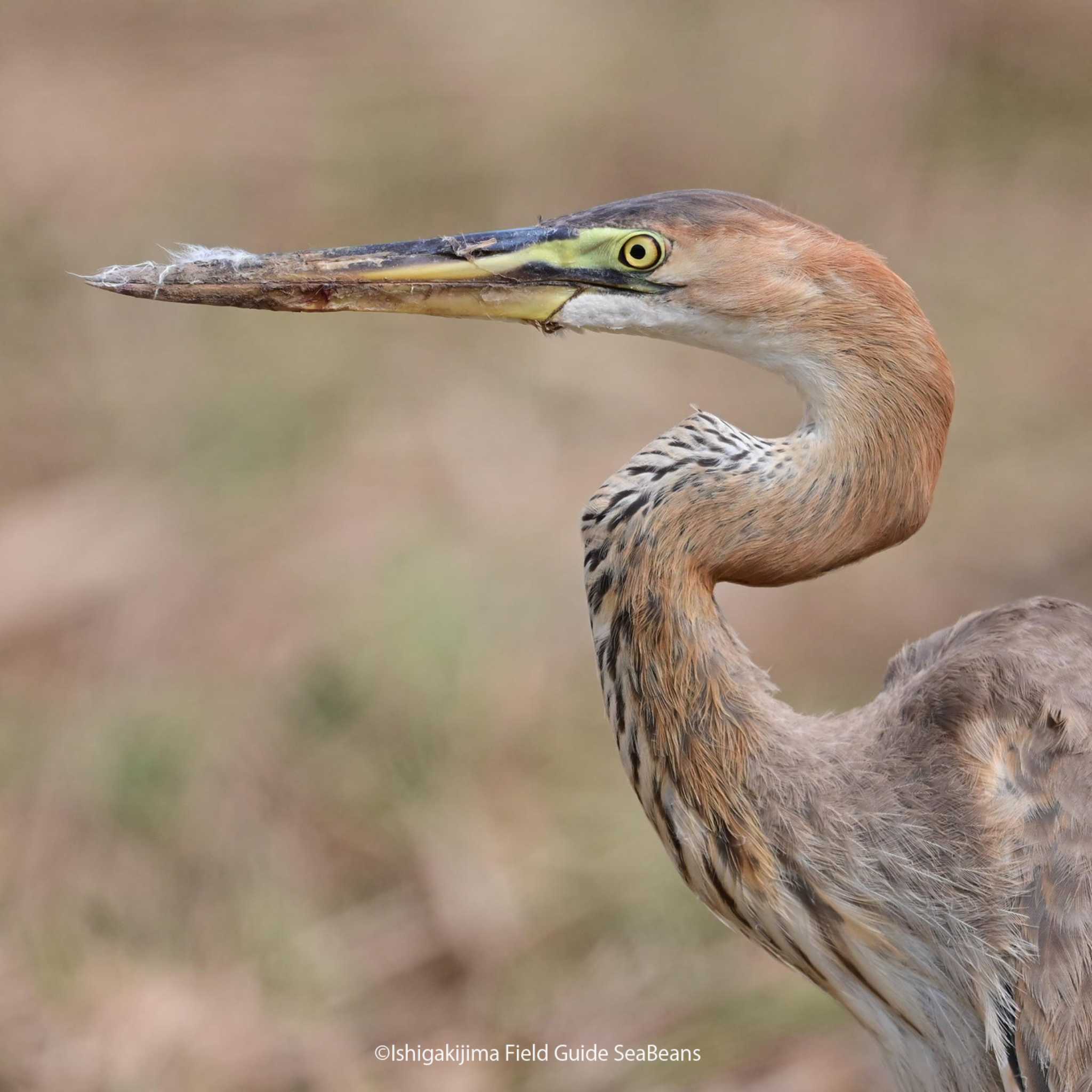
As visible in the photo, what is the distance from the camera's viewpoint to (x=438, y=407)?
779 centimetres

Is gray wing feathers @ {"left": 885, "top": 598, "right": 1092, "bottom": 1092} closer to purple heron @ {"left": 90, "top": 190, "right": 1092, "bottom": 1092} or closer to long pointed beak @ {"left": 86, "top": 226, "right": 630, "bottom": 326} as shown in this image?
purple heron @ {"left": 90, "top": 190, "right": 1092, "bottom": 1092}

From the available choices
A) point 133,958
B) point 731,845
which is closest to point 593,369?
point 133,958

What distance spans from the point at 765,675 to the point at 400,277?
110 cm

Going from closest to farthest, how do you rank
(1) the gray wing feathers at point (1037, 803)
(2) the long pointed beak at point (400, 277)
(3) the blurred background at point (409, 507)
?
(1) the gray wing feathers at point (1037, 803) < (2) the long pointed beak at point (400, 277) < (3) the blurred background at point (409, 507)

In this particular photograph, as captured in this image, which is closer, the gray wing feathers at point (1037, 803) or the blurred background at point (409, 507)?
the gray wing feathers at point (1037, 803)

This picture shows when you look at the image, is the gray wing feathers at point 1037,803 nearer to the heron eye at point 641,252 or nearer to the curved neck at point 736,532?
the curved neck at point 736,532

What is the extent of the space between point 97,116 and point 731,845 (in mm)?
7523

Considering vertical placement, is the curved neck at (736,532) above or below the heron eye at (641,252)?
below

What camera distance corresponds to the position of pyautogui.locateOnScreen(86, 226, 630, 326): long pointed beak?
309cm

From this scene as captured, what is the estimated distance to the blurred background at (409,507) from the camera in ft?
16.4

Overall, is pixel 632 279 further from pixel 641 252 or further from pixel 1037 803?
pixel 1037 803

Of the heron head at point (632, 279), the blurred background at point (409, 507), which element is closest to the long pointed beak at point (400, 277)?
the heron head at point (632, 279)

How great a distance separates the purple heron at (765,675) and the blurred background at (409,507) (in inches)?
62.5

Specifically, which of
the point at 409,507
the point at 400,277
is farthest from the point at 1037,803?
the point at 409,507
